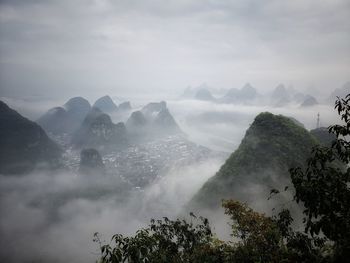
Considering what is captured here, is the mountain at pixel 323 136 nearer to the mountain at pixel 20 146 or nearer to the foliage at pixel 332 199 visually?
the foliage at pixel 332 199

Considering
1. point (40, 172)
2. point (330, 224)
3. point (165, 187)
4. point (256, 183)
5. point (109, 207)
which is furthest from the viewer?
point (40, 172)

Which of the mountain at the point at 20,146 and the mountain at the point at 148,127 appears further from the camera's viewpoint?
the mountain at the point at 148,127

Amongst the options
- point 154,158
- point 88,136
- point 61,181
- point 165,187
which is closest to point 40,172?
point 61,181

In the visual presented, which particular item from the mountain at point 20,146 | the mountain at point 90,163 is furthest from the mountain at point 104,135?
the mountain at point 90,163

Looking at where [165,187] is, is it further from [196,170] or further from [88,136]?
[88,136]

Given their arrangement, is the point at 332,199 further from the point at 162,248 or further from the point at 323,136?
the point at 323,136
